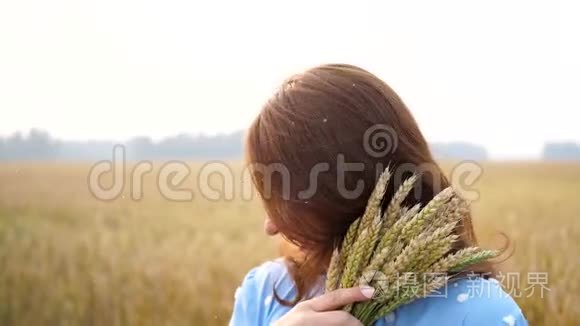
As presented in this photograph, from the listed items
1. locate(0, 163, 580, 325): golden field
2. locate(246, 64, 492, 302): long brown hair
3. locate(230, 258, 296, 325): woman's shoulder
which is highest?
locate(246, 64, 492, 302): long brown hair

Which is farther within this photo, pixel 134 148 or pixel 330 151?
pixel 134 148

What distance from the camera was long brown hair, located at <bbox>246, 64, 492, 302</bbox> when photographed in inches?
38.3

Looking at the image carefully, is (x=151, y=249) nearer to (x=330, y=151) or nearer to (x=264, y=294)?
(x=264, y=294)

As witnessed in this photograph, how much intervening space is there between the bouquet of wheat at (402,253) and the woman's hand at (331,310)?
2 cm

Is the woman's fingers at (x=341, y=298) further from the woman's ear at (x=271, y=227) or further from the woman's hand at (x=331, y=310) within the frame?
the woman's ear at (x=271, y=227)

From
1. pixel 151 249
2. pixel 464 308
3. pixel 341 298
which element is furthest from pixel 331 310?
pixel 151 249

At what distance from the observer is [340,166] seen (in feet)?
3.21

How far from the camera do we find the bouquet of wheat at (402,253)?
34.1 inches

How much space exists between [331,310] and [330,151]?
21 centimetres

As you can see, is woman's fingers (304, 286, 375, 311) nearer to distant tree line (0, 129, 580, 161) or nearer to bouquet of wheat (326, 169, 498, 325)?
bouquet of wheat (326, 169, 498, 325)

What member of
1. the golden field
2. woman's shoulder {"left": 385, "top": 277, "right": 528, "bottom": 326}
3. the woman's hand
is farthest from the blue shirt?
the golden field

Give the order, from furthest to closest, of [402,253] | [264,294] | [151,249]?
[151,249] → [264,294] → [402,253]

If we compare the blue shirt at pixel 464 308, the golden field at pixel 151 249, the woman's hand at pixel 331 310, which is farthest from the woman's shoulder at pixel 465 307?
the golden field at pixel 151 249

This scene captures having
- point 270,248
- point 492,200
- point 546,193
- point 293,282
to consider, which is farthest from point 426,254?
point 546,193
